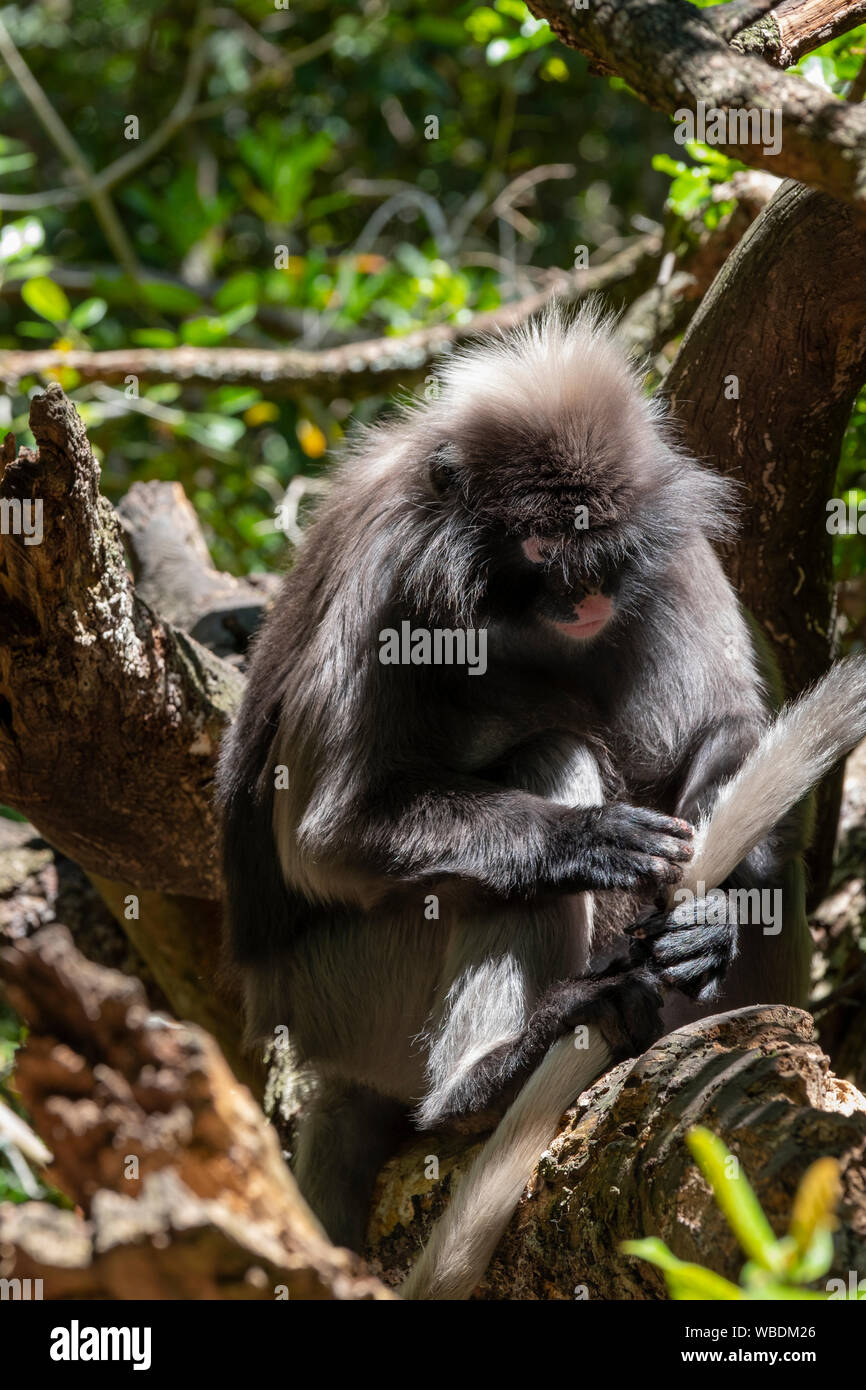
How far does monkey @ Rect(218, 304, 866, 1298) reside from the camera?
3.51 m

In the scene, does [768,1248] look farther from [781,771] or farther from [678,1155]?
[781,771]

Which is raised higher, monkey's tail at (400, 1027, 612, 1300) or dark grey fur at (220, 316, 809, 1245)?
dark grey fur at (220, 316, 809, 1245)

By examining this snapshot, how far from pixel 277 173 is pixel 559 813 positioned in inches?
274

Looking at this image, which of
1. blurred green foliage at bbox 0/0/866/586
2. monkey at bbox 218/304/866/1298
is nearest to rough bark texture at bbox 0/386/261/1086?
monkey at bbox 218/304/866/1298

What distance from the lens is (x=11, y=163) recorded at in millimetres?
7215

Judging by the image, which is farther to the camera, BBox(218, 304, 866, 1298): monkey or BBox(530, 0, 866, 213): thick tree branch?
BBox(218, 304, 866, 1298): monkey

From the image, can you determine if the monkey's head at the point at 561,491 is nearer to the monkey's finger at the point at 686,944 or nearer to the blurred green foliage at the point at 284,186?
the monkey's finger at the point at 686,944

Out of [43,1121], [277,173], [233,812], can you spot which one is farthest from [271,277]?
[43,1121]

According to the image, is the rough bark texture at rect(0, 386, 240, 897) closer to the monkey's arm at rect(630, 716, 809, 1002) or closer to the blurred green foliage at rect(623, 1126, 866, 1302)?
the monkey's arm at rect(630, 716, 809, 1002)

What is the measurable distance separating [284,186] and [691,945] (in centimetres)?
711

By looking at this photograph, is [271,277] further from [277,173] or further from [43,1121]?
[43,1121]

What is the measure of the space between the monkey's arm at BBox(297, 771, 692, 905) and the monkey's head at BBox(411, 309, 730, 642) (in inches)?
20.1

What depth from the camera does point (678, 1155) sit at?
2641 millimetres

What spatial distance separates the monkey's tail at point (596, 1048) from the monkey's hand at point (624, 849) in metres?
0.09
